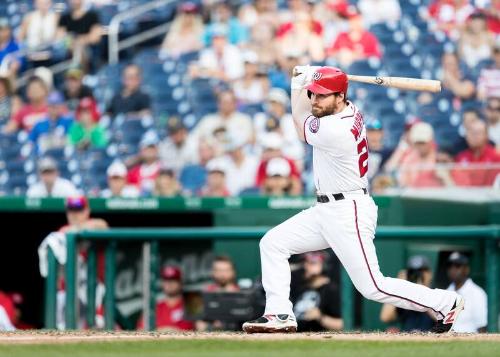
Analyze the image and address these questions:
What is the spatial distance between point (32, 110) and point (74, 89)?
0.48 meters

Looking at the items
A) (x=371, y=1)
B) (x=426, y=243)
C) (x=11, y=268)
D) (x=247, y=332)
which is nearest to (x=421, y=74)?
(x=371, y=1)

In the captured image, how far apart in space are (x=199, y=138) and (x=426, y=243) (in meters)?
2.93

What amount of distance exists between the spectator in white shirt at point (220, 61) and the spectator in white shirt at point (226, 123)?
602 millimetres

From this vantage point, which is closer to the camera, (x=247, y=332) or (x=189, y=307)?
(x=247, y=332)

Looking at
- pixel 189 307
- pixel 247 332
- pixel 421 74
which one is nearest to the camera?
pixel 247 332

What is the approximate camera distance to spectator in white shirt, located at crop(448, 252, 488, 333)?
7902mm

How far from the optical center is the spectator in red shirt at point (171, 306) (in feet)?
28.6

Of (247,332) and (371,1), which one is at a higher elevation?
(371,1)

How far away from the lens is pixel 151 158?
34.6 ft

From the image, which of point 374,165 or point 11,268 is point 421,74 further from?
point 11,268

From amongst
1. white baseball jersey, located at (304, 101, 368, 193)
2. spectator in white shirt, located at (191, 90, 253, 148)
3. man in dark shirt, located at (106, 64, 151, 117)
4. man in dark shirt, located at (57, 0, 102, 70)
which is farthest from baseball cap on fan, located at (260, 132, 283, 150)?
white baseball jersey, located at (304, 101, 368, 193)

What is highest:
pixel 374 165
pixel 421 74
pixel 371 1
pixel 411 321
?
pixel 371 1

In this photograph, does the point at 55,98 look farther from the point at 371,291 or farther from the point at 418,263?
the point at 371,291

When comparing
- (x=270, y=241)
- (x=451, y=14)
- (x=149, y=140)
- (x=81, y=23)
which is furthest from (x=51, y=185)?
(x=270, y=241)
